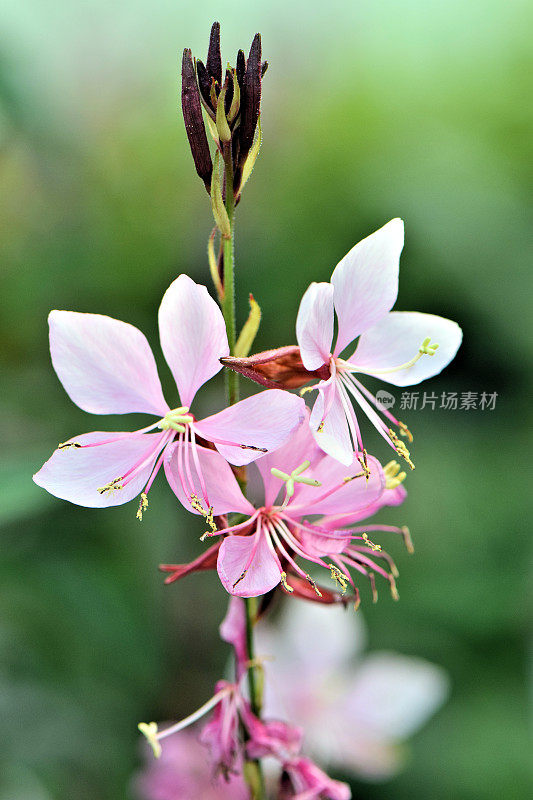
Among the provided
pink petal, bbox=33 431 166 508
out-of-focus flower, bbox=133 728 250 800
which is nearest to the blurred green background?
out-of-focus flower, bbox=133 728 250 800

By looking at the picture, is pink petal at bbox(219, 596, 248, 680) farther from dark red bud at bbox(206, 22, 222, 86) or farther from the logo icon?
dark red bud at bbox(206, 22, 222, 86)

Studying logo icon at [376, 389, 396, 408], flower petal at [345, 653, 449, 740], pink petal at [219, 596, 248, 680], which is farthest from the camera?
flower petal at [345, 653, 449, 740]

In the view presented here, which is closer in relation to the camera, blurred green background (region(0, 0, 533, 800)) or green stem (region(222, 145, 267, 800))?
green stem (region(222, 145, 267, 800))

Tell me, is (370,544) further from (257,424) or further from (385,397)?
(385,397)

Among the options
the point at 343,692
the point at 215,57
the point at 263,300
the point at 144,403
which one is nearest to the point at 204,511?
the point at 144,403

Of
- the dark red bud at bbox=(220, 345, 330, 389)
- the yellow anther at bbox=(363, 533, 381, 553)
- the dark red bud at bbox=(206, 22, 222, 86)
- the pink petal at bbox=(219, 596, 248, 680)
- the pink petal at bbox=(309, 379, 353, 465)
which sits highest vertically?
the dark red bud at bbox=(206, 22, 222, 86)

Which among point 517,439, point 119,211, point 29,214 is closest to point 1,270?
point 29,214
